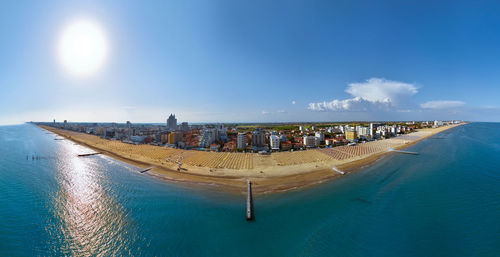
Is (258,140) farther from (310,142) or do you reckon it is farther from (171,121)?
(171,121)

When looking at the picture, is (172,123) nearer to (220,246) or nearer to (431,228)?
(220,246)

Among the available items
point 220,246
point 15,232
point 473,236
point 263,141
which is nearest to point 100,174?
point 15,232

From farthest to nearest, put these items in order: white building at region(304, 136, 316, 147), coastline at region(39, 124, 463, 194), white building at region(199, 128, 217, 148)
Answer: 1. white building at region(199, 128, 217, 148)
2. white building at region(304, 136, 316, 147)
3. coastline at region(39, 124, 463, 194)

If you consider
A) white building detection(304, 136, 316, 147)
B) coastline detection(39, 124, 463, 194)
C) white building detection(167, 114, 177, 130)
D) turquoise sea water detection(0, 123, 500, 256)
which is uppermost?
white building detection(167, 114, 177, 130)

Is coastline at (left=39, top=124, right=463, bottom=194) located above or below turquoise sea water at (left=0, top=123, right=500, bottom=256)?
above

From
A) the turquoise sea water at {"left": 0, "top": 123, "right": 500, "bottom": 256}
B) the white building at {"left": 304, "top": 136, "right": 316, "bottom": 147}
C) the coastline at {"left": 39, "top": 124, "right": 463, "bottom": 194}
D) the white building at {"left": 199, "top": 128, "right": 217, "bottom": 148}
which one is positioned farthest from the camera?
the white building at {"left": 199, "top": 128, "right": 217, "bottom": 148}

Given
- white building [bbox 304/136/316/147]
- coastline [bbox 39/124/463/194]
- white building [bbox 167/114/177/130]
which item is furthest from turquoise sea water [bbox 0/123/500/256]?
white building [bbox 167/114/177/130]

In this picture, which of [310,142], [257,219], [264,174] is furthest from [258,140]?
[257,219]

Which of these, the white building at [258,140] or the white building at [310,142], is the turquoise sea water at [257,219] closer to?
the white building at [310,142]

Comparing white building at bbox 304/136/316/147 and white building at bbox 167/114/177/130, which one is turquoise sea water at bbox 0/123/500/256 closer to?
white building at bbox 304/136/316/147
